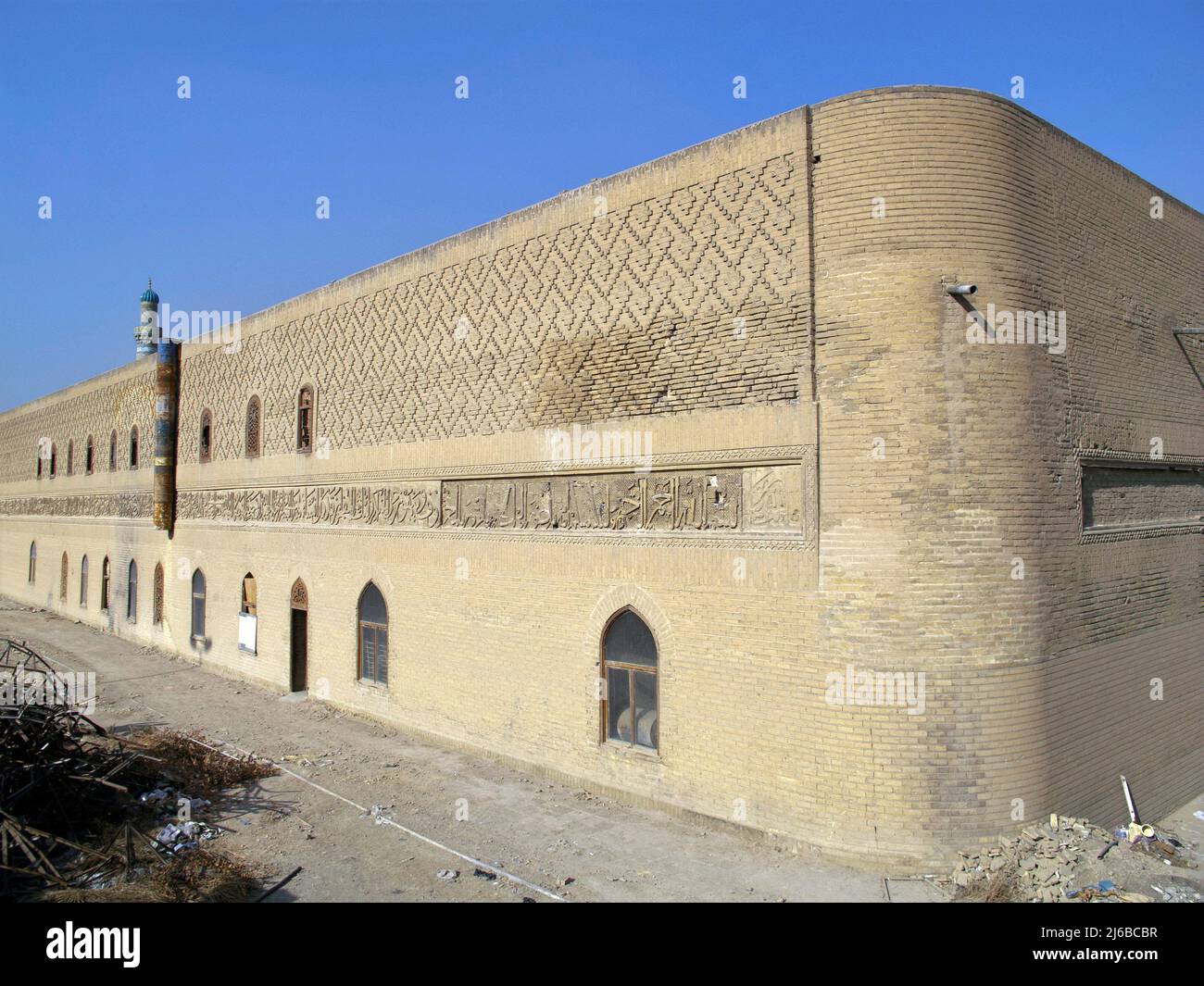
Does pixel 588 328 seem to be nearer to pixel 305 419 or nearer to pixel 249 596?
pixel 305 419

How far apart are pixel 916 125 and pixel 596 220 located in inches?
143

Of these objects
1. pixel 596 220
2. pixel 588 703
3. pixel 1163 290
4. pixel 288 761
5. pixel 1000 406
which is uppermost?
pixel 596 220

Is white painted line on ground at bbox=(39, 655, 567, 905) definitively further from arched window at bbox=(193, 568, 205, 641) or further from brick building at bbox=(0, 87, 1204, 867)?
arched window at bbox=(193, 568, 205, 641)

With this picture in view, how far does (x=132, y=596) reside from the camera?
2167cm

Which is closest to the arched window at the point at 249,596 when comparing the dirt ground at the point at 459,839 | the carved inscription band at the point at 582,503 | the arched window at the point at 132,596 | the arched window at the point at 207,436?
the carved inscription band at the point at 582,503

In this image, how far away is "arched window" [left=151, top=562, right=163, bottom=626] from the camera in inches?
800

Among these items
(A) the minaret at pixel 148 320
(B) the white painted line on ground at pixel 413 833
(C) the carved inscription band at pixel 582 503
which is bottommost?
(B) the white painted line on ground at pixel 413 833

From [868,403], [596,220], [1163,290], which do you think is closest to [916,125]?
[868,403]

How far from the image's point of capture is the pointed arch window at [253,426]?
16641 millimetres

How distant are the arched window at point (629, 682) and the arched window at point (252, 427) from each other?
33.0ft

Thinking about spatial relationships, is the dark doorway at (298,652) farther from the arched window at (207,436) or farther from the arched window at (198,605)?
the arched window at (207,436)

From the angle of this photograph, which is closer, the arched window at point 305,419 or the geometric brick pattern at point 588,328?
the geometric brick pattern at point 588,328
